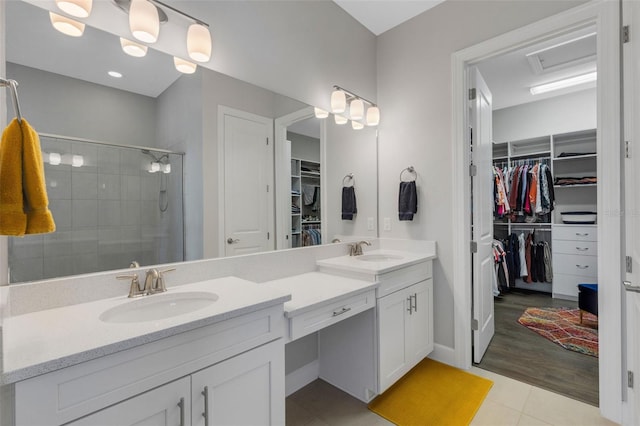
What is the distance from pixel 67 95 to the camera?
46.8 inches

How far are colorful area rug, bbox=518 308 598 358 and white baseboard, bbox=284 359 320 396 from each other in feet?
7.13

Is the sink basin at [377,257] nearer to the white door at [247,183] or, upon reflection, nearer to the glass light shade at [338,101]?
the white door at [247,183]

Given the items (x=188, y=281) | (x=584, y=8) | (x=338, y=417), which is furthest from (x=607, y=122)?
(x=188, y=281)

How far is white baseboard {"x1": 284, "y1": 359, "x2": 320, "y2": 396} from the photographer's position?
6.41ft

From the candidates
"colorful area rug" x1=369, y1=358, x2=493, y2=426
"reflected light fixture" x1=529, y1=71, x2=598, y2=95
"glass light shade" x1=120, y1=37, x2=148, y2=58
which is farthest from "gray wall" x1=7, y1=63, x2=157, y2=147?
"reflected light fixture" x1=529, y1=71, x2=598, y2=95

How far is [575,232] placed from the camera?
3740 mm

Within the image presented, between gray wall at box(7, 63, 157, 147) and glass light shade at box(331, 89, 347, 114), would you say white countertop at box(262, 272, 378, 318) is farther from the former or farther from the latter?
glass light shade at box(331, 89, 347, 114)

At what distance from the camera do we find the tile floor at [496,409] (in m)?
1.68

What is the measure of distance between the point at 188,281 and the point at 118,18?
1256 millimetres

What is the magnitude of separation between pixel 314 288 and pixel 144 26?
1519 mm

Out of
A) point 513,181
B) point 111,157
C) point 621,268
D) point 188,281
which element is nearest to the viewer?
point 111,157

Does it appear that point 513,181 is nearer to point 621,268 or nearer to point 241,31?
point 621,268

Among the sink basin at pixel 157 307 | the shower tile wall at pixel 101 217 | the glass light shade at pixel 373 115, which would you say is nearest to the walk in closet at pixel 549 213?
the glass light shade at pixel 373 115

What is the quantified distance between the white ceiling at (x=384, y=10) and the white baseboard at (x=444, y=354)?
9.09 ft
